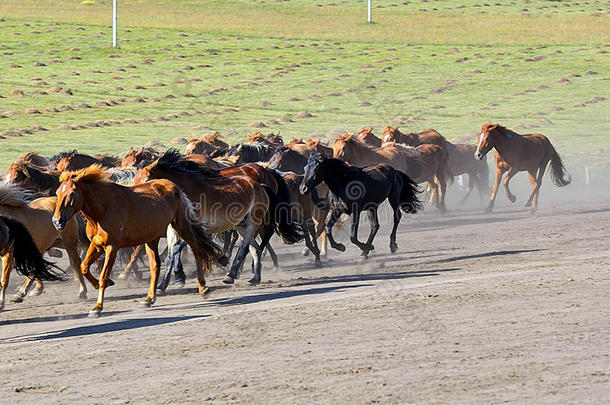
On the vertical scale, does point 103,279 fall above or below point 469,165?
above

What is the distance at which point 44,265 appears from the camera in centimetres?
1301

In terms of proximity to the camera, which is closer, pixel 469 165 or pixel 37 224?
pixel 37 224

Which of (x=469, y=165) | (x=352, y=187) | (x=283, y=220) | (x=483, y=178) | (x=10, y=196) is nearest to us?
(x=10, y=196)

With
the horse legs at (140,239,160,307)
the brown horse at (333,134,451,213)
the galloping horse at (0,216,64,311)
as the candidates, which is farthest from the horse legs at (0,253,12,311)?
the brown horse at (333,134,451,213)

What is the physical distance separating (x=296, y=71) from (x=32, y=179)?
46.9 m

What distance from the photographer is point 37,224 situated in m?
14.1

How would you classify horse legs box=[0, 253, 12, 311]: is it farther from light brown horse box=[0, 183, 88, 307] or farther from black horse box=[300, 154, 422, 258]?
black horse box=[300, 154, 422, 258]

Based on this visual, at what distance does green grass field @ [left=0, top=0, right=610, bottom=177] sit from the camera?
4597 centimetres

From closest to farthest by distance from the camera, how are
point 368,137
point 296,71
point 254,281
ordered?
point 254,281
point 368,137
point 296,71

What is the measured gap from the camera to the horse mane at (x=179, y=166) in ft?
48.9

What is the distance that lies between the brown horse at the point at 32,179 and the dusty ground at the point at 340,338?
1724 millimetres

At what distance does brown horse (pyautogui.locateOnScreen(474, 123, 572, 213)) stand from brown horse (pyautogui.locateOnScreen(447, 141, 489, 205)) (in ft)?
9.83

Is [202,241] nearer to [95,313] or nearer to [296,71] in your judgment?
[95,313]

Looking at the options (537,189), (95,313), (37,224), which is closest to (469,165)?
(537,189)
